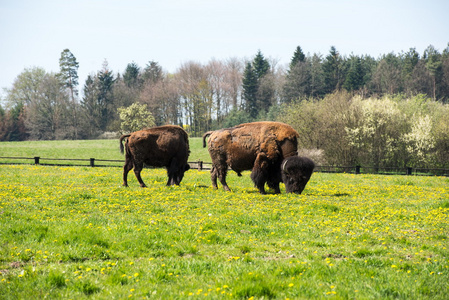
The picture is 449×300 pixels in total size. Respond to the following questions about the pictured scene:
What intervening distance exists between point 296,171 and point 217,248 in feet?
25.5

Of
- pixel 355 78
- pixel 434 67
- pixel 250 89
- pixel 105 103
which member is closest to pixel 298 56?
pixel 355 78

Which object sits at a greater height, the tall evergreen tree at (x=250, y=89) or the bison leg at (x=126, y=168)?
the tall evergreen tree at (x=250, y=89)

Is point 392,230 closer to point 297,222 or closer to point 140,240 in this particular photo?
point 297,222

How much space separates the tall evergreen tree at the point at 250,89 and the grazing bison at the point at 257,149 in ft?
208

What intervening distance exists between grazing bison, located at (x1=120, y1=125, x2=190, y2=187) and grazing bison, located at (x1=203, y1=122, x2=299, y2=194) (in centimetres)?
163

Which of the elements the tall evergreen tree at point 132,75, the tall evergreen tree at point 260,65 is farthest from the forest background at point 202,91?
the tall evergreen tree at point 132,75

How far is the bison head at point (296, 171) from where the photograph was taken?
14590mm

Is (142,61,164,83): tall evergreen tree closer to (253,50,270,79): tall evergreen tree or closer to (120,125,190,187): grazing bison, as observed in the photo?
(253,50,270,79): tall evergreen tree

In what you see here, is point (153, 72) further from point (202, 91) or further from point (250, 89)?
point (250, 89)

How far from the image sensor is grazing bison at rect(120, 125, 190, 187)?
Answer: 1684cm

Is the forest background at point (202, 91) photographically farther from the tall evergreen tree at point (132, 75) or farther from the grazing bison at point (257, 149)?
the grazing bison at point (257, 149)

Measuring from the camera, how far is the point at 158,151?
55.5 ft

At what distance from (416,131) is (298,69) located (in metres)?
37.7

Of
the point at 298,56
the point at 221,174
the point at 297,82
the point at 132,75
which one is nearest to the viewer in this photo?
the point at 221,174
